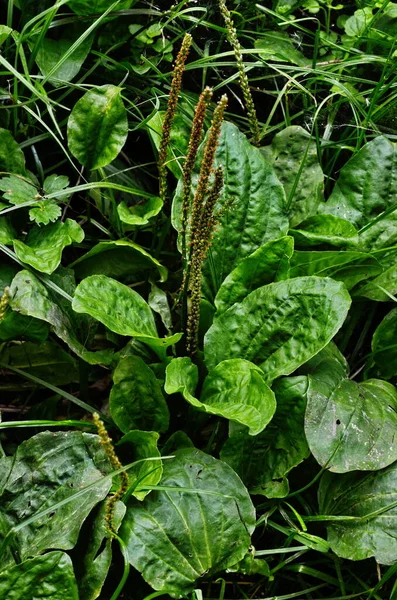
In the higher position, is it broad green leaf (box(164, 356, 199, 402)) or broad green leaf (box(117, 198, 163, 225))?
broad green leaf (box(117, 198, 163, 225))

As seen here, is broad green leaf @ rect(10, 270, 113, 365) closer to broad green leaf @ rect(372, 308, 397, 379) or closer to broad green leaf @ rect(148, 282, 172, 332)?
broad green leaf @ rect(148, 282, 172, 332)

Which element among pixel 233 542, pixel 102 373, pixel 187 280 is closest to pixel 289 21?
pixel 187 280

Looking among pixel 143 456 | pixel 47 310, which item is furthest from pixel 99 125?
pixel 143 456

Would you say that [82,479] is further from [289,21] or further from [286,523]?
[289,21]

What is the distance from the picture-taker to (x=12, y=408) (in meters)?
1.89

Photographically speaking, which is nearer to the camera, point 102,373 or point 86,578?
point 86,578

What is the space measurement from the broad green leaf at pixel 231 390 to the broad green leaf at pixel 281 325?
0.07 m

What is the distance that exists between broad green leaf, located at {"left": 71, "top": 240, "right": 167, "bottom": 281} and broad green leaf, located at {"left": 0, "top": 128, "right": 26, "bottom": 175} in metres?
0.29

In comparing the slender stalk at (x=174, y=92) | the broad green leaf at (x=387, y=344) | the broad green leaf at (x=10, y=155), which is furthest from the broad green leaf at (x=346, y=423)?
the broad green leaf at (x=10, y=155)

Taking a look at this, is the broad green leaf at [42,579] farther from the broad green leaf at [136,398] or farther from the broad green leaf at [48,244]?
the broad green leaf at [48,244]

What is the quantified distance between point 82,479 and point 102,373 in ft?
1.47

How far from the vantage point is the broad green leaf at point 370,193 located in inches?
80.1

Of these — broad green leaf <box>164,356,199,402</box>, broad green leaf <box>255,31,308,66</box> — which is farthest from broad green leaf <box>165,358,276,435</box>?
broad green leaf <box>255,31,308,66</box>

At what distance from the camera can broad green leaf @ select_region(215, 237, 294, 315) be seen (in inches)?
69.6
